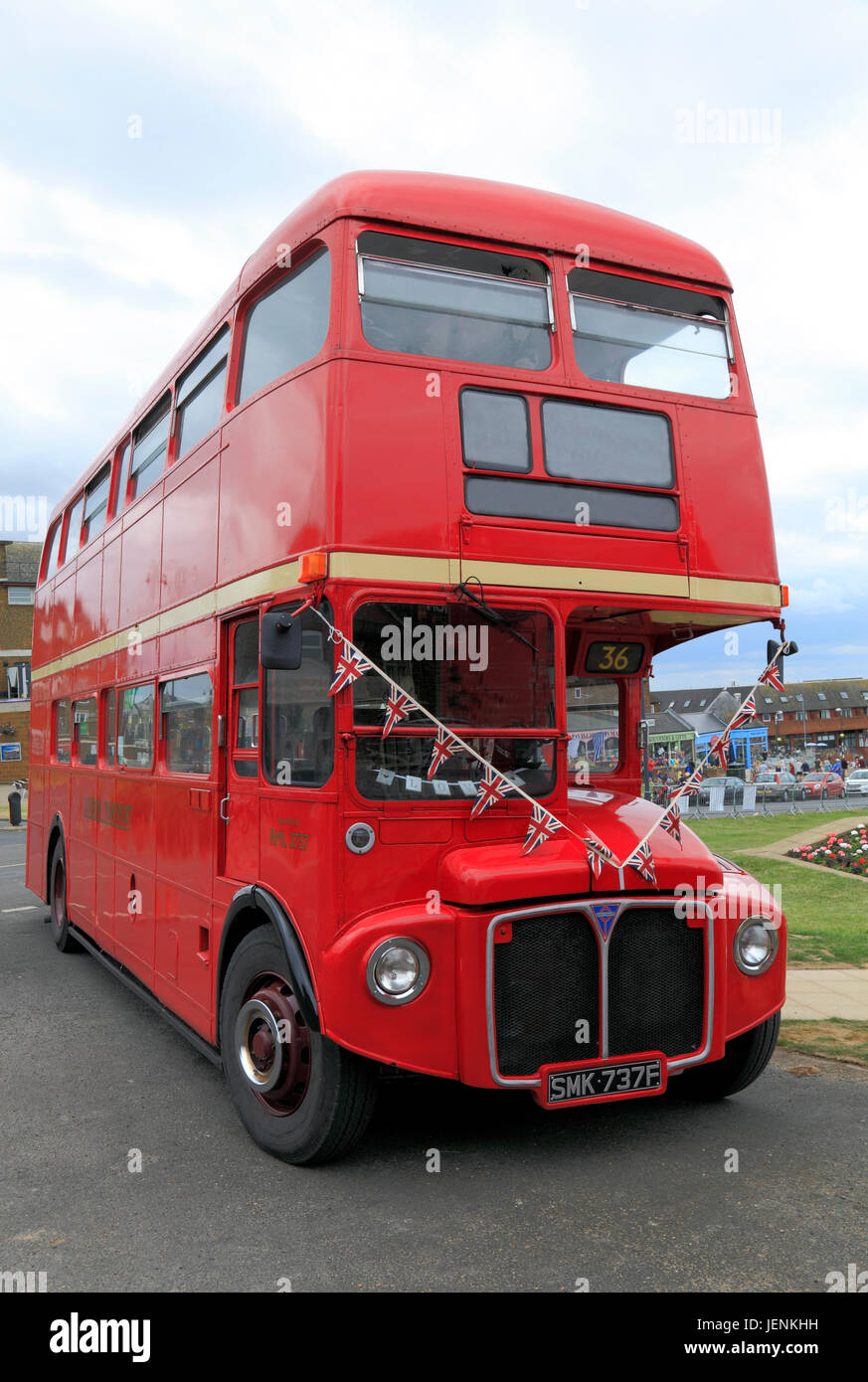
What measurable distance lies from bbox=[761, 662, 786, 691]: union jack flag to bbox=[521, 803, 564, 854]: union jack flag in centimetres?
126

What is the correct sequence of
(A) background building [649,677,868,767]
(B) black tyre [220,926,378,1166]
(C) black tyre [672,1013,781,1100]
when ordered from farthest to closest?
(A) background building [649,677,868,767] → (C) black tyre [672,1013,781,1100] → (B) black tyre [220,926,378,1166]

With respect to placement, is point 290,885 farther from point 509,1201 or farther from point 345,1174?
point 509,1201

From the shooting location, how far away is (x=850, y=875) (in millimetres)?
14258

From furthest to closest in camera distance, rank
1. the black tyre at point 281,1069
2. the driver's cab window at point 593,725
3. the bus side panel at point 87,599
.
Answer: the bus side panel at point 87,599, the driver's cab window at point 593,725, the black tyre at point 281,1069

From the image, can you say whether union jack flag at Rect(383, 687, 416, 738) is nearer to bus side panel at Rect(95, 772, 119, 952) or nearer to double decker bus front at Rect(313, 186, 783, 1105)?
double decker bus front at Rect(313, 186, 783, 1105)

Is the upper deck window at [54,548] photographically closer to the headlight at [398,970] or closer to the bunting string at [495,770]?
the bunting string at [495,770]

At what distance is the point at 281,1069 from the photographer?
4.64 metres

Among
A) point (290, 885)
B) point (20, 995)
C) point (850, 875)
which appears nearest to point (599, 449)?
point (290, 885)

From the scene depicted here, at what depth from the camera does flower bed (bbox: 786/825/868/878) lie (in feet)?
48.7

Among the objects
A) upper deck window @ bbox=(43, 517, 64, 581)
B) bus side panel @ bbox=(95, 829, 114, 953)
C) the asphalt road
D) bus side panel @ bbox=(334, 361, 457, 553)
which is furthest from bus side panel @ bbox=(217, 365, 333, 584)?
upper deck window @ bbox=(43, 517, 64, 581)

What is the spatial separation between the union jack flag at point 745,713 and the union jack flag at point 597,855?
2.57ft

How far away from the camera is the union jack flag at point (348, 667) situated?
4273mm

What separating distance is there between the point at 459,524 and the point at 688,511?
4.30 ft

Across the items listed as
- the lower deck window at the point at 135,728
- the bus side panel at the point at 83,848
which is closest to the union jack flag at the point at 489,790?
the lower deck window at the point at 135,728
